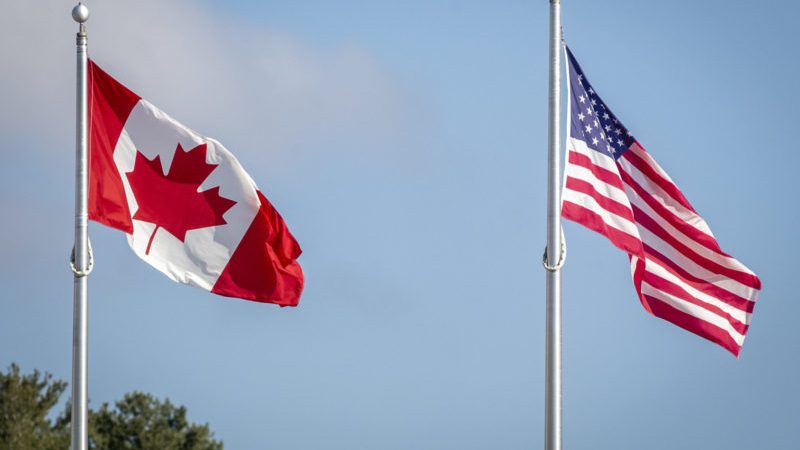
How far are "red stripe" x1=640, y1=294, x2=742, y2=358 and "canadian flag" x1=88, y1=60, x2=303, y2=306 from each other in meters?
5.83

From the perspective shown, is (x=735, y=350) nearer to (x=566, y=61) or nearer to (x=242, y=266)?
(x=566, y=61)

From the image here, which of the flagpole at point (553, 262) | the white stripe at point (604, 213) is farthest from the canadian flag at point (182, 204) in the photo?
the white stripe at point (604, 213)

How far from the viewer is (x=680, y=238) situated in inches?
910

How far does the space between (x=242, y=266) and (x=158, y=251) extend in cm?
141

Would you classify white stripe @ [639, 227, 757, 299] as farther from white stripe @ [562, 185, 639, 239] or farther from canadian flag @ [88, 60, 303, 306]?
canadian flag @ [88, 60, 303, 306]

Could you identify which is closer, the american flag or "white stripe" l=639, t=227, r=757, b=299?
the american flag

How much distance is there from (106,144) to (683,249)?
9526mm

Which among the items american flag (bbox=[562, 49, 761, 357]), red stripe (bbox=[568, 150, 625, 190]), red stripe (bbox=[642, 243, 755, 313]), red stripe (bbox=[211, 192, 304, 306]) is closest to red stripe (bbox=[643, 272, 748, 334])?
american flag (bbox=[562, 49, 761, 357])

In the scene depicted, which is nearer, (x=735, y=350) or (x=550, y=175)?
→ (x=550, y=175)

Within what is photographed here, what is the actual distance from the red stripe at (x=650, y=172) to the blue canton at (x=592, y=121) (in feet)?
0.38

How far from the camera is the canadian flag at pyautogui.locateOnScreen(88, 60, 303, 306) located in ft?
74.6

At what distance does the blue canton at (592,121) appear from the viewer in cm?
2266

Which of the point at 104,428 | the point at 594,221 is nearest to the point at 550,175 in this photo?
the point at 594,221

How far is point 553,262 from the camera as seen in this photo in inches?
857
